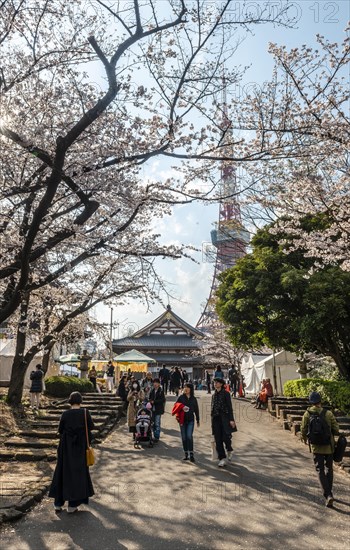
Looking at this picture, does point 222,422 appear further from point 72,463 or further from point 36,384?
point 36,384

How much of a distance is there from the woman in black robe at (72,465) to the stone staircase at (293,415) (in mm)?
4871

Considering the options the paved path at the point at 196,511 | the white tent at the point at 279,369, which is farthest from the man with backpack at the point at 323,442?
the white tent at the point at 279,369

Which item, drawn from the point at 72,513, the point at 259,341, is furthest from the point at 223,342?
the point at 72,513

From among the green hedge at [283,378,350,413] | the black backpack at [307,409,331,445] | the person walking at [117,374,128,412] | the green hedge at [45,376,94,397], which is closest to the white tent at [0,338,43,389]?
the green hedge at [45,376,94,397]

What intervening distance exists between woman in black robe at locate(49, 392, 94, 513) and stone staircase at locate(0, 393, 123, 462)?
9.33ft

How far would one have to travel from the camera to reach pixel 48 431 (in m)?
10.5

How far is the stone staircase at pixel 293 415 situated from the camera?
10.1 metres

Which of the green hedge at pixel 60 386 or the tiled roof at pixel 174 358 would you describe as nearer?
the green hedge at pixel 60 386

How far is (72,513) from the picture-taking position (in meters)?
5.41

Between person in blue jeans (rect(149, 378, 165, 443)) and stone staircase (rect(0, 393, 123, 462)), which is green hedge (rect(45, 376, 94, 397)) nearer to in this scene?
stone staircase (rect(0, 393, 123, 462))

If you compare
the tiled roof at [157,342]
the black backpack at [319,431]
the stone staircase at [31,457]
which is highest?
the tiled roof at [157,342]

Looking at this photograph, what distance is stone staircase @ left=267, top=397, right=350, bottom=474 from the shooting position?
1013 centimetres

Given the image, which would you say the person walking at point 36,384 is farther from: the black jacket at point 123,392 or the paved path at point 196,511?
the paved path at point 196,511

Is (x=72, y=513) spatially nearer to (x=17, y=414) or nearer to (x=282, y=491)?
(x=282, y=491)
